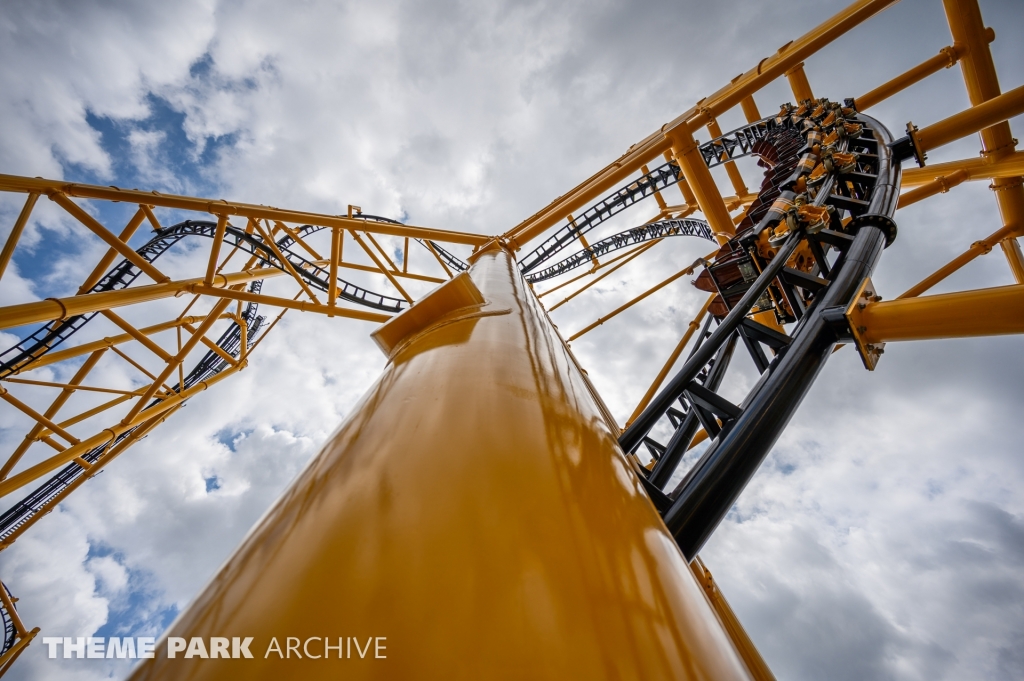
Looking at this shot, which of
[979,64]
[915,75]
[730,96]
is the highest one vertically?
[730,96]

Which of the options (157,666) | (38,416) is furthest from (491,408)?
(38,416)

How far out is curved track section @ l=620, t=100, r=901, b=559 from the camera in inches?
64.4

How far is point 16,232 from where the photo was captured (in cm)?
429

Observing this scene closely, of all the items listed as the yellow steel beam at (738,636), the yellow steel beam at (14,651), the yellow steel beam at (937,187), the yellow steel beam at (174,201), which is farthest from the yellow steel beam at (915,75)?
the yellow steel beam at (14,651)

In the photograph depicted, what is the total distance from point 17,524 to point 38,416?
545 centimetres

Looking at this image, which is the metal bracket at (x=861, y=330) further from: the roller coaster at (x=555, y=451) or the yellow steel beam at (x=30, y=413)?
Result: the yellow steel beam at (x=30, y=413)

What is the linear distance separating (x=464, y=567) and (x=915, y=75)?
25.9 ft

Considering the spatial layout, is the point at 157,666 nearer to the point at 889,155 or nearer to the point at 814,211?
the point at 814,211

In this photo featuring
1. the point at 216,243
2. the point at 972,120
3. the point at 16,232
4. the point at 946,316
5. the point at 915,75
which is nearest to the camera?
the point at 946,316

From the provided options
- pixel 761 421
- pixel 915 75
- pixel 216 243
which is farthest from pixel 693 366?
pixel 915 75

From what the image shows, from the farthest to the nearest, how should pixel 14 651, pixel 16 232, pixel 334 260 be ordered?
pixel 14 651 < pixel 334 260 < pixel 16 232

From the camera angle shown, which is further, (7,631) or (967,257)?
(7,631)

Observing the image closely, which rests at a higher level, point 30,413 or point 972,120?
point 30,413

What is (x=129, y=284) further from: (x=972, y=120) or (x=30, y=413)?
(x=972, y=120)
